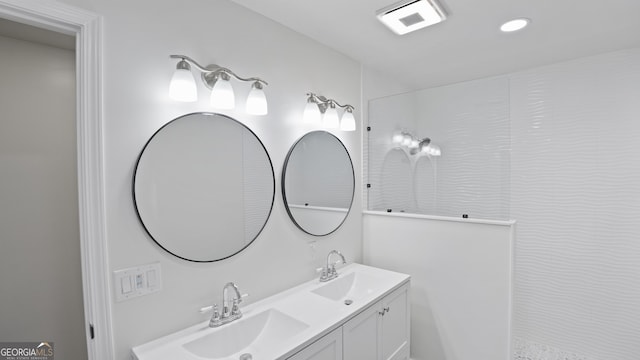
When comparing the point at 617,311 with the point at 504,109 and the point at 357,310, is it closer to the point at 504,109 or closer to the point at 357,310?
the point at 504,109

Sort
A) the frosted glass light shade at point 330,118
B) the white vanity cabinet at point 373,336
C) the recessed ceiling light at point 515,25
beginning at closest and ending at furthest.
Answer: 1. the white vanity cabinet at point 373,336
2. the recessed ceiling light at point 515,25
3. the frosted glass light shade at point 330,118

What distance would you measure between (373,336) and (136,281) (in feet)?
4.38

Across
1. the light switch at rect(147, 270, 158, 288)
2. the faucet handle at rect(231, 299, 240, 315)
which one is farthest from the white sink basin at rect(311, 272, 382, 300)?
the light switch at rect(147, 270, 158, 288)

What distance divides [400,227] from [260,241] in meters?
1.20

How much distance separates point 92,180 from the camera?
114 cm

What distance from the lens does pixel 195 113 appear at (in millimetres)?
1438

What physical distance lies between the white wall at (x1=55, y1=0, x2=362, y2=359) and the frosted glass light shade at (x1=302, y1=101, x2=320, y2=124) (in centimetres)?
5

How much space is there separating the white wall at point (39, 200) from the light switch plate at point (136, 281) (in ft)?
3.48

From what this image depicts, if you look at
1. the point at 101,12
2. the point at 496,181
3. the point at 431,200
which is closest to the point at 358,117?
the point at 431,200

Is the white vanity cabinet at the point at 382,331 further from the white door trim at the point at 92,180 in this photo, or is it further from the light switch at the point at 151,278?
the white door trim at the point at 92,180


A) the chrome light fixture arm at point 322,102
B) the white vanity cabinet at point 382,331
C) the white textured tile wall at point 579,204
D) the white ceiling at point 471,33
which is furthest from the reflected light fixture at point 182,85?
the white textured tile wall at point 579,204

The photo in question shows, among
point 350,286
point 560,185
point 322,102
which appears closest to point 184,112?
point 322,102

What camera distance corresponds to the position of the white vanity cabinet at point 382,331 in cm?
157

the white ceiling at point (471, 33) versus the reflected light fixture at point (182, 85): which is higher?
the white ceiling at point (471, 33)
